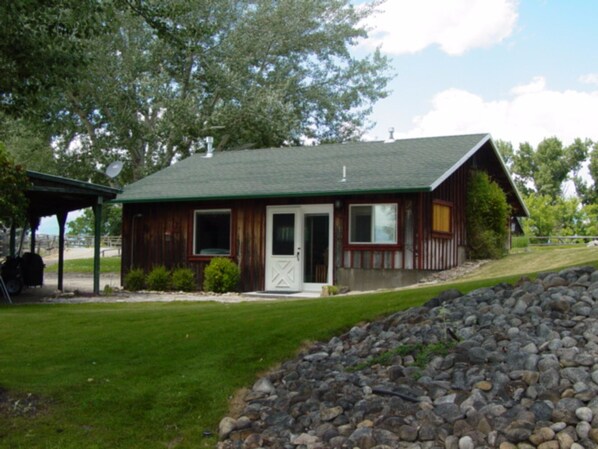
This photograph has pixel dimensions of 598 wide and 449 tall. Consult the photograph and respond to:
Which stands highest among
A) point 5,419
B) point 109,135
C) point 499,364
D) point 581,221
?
point 109,135

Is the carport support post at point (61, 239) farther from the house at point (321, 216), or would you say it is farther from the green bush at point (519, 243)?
the green bush at point (519, 243)

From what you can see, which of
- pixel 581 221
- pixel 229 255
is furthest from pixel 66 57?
pixel 581 221

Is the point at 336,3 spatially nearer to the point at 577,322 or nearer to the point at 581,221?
the point at 581,221

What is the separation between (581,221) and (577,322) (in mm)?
40509

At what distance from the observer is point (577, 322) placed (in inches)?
241

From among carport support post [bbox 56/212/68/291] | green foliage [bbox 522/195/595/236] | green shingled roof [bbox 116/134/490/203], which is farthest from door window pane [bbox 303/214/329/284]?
green foliage [bbox 522/195/595/236]

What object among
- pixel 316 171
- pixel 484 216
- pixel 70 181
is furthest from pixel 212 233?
pixel 484 216

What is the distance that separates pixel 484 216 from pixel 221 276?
737cm

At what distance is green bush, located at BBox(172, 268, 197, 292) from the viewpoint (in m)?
18.0

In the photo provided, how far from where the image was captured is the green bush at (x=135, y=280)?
18.5m

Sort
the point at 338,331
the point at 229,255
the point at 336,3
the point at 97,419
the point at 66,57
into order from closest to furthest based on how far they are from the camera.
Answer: the point at 97,419, the point at 338,331, the point at 66,57, the point at 229,255, the point at 336,3

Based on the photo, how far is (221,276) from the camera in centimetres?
1727

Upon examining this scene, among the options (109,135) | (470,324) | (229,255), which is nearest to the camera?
(470,324)

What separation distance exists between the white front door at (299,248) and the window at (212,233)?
1396mm
